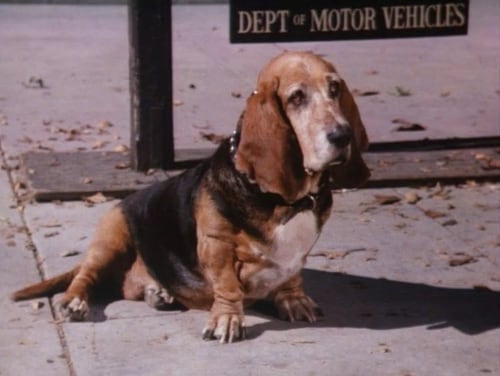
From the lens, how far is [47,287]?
614cm

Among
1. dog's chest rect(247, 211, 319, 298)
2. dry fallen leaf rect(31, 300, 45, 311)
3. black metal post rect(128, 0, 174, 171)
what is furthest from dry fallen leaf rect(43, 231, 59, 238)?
dog's chest rect(247, 211, 319, 298)

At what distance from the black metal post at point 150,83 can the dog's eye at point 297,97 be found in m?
2.96

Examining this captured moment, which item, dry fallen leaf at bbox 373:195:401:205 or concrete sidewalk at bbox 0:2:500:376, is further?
dry fallen leaf at bbox 373:195:401:205

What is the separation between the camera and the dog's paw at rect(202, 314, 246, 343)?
5.66m

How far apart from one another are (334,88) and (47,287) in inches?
66.3

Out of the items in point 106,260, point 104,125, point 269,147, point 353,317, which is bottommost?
point 353,317

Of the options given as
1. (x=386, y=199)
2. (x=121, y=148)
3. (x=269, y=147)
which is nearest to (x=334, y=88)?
(x=269, y=147)

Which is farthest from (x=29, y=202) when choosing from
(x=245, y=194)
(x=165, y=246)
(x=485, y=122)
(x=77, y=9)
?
(x=77, y=9)

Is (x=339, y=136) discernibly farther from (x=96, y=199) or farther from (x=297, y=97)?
(x=96, y=199)

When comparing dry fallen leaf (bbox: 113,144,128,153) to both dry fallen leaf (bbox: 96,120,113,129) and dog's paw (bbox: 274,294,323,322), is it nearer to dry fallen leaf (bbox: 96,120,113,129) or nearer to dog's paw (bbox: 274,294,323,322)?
dry fallen leaf (bbox: 96,120,113,129)

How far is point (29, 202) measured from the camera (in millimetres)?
7715

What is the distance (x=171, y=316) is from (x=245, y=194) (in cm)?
76

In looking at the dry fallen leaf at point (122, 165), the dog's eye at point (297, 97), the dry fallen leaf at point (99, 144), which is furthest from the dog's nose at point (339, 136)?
the dry fallen leaf at point (99, 144)

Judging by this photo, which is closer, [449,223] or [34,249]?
[34,249]
